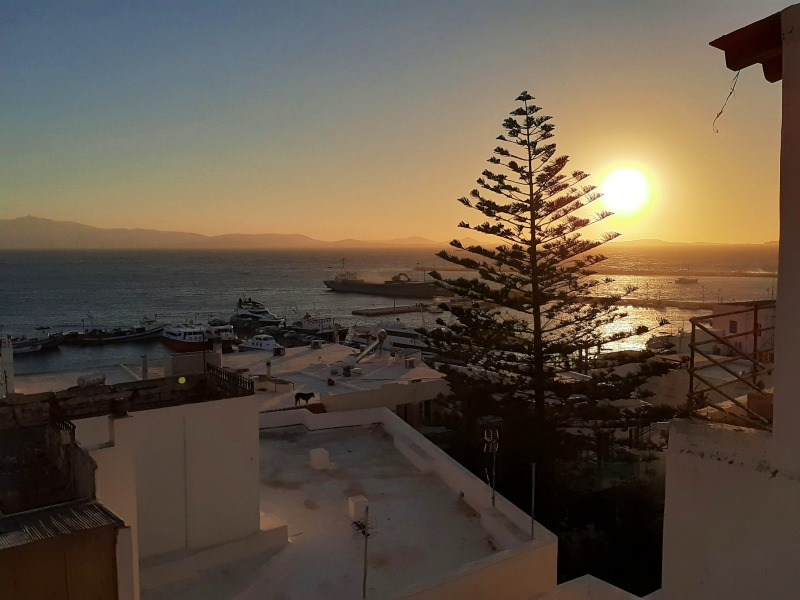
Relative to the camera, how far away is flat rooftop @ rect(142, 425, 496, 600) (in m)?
6.48

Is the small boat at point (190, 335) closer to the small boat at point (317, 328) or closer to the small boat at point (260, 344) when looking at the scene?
the small boat at point (260, 344)

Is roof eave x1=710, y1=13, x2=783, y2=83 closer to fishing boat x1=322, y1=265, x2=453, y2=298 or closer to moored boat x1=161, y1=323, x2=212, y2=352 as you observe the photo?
moored boat x1=161, y1=323, x2=212, y2=352

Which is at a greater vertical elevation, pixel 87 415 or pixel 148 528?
pixel 87 415

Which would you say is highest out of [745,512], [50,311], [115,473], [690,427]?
[690,427]

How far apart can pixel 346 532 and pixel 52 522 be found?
173 inches

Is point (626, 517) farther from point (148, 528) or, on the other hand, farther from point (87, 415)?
point (87, 415)

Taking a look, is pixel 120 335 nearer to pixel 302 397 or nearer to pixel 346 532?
pixel 302 397

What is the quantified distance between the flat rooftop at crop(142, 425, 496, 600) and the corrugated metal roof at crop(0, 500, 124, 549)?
282 centimetres

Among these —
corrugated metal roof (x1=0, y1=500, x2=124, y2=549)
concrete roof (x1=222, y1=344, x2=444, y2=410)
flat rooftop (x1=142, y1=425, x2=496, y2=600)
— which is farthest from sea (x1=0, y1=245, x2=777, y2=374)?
corrugated metal roof (x1=0, y1=500, x2=124, y2=549)

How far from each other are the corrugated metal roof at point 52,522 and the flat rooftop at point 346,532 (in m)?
2.82

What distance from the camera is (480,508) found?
821 cm

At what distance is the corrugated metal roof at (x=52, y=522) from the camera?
11.6ft

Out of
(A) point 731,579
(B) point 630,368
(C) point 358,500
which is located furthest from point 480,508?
(B) point 630,368

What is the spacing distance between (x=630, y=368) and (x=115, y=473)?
11837 millimetres
